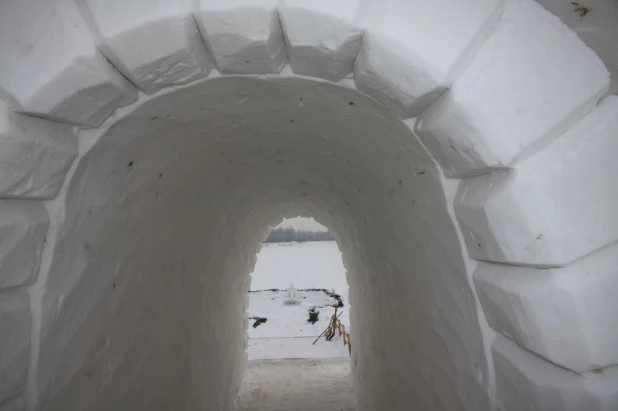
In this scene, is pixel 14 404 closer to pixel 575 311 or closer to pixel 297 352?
pixel 575 311

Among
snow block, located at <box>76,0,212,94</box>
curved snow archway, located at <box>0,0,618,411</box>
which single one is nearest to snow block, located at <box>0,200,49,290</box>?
curved snow archway, located at <box>0,0,618,411</box>

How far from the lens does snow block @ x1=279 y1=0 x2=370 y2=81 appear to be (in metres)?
0.87

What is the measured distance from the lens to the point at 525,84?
2.75 ft

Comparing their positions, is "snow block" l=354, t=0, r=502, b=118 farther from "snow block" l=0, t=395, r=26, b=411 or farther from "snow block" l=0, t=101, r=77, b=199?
"snow block" l=0, t=395, r=26, b=411

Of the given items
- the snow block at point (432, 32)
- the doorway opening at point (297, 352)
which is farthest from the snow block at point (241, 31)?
the doorway opening at point (297, 352)

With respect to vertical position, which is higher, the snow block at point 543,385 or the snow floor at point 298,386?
the snow block at point 543,385

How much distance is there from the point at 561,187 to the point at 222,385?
9.39 feet

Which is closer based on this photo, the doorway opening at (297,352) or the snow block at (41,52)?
the snow block at (41,52)

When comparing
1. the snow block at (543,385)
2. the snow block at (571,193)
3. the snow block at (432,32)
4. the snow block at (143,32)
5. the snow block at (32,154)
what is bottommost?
the snow block at (543,385)

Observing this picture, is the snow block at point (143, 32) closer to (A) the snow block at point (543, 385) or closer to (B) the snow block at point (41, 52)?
(B) the snow block at point (41, 52)

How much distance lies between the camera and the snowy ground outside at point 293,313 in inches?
226

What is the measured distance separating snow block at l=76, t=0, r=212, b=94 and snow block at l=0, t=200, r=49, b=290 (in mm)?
423

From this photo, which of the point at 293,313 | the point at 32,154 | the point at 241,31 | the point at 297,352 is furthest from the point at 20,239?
the point at 293,313

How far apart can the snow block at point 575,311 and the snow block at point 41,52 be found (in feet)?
3.70
